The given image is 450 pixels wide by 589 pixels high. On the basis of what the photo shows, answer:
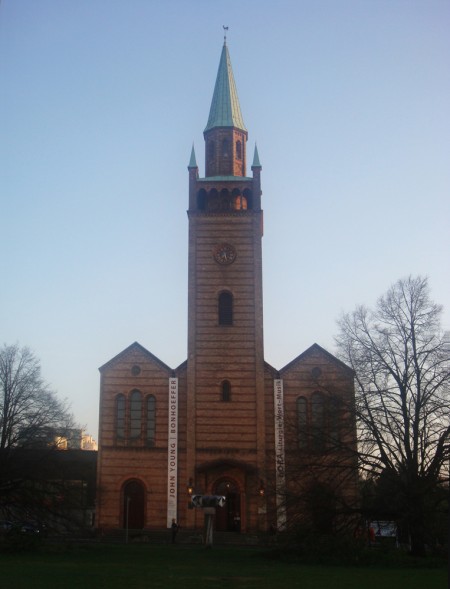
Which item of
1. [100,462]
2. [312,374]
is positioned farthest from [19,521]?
[312,374]

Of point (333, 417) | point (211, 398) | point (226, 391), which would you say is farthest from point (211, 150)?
point (333, 417)

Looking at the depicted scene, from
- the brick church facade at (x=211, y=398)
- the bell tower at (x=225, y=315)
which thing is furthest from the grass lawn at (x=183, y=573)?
the bell tower at (x=225, y=315)

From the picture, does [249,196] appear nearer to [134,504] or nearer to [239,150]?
[239,150]

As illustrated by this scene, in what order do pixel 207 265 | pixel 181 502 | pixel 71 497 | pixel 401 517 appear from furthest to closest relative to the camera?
pixel 207 265 → pixel 181 502 → pixel 71 497 → pixel 401 517

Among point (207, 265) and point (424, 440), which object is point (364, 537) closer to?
point (424, 440)

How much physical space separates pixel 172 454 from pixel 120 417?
427 centimetres

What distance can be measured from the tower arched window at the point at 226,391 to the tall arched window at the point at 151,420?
4596 millimetres

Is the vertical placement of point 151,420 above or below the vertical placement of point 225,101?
below

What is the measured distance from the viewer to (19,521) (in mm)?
36969

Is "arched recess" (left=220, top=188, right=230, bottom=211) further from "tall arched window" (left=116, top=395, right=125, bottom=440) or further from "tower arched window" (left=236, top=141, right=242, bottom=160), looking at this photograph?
"tall arched window" (left=116, top=395, right=125, bottom=440)

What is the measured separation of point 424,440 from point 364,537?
457 cm

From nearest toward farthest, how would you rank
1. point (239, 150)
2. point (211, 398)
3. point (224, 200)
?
1. point (211, 398)
2. point (224, 200)
3. point (239, 150)

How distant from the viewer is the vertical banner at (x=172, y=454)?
4956cm

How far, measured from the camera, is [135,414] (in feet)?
170
